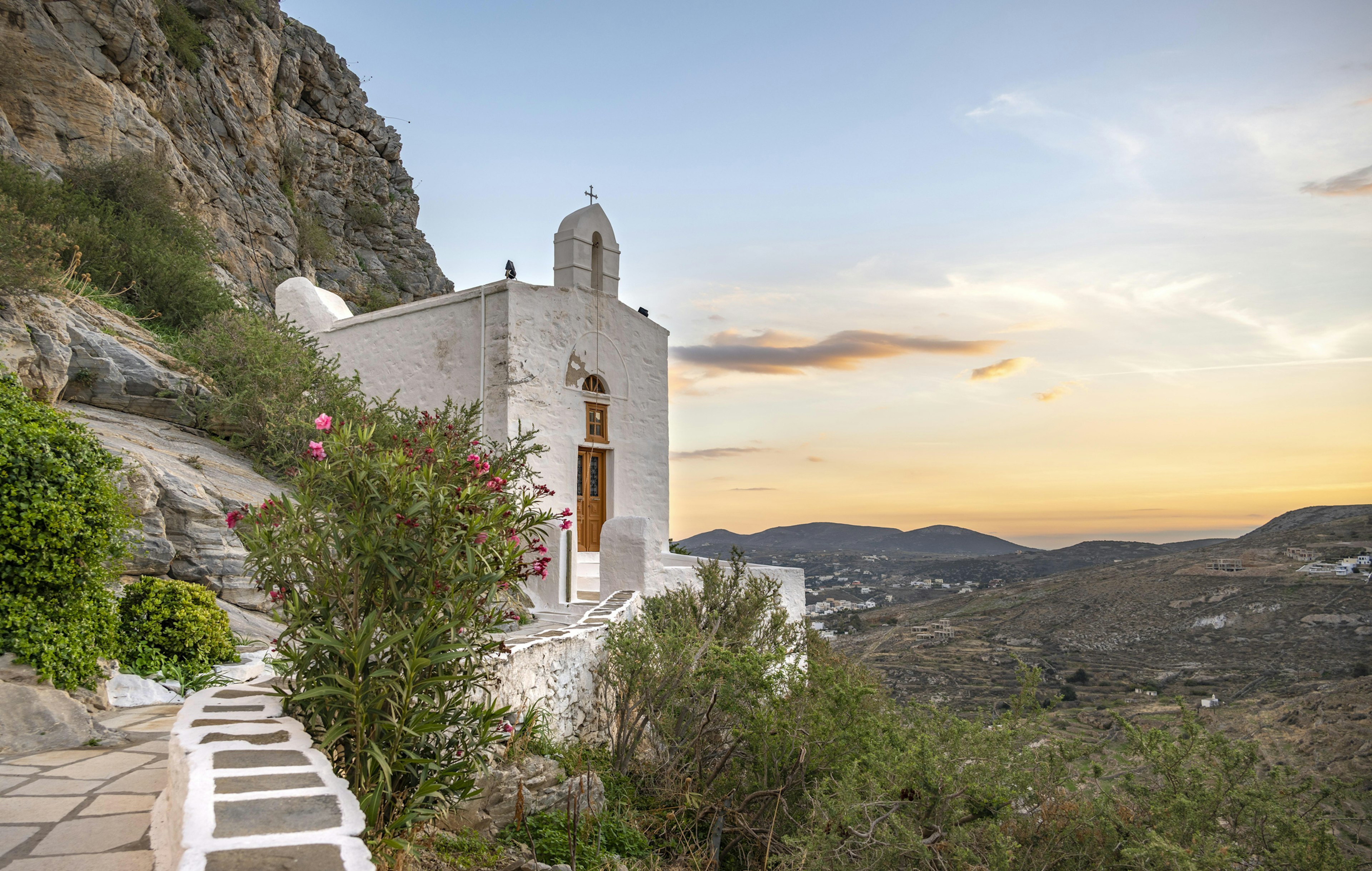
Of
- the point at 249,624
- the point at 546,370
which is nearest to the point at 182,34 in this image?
the point at 546,370

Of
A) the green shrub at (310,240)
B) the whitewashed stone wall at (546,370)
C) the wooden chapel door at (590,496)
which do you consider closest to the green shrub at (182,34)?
the green shrub at (310,240)

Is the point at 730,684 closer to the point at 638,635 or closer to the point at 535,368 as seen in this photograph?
the point at 638,635

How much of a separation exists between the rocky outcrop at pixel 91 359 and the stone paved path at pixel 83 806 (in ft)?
16.6

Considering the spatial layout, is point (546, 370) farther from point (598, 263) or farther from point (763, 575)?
point (763, 575)

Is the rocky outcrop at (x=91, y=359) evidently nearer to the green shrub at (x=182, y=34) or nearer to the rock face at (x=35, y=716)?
the rock face at (x=35, y=716)

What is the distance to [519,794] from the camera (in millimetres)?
5457

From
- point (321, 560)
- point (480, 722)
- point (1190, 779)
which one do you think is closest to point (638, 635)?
point (480, 722)

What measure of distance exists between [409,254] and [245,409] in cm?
2432

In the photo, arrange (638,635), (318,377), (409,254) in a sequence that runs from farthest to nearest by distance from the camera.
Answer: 1. (409,254)
2. (318,377)
3. (638,635)

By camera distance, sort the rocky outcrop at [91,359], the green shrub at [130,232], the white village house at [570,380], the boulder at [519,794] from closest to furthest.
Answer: the boulder at [519,794] < the rocky outcrop at [91,359] < the white village house at [570,380] < the green shrub at [130,232]

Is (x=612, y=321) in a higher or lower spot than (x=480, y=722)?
higher

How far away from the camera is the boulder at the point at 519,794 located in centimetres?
517

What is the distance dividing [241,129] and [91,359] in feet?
57.9

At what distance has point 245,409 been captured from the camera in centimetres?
1141
